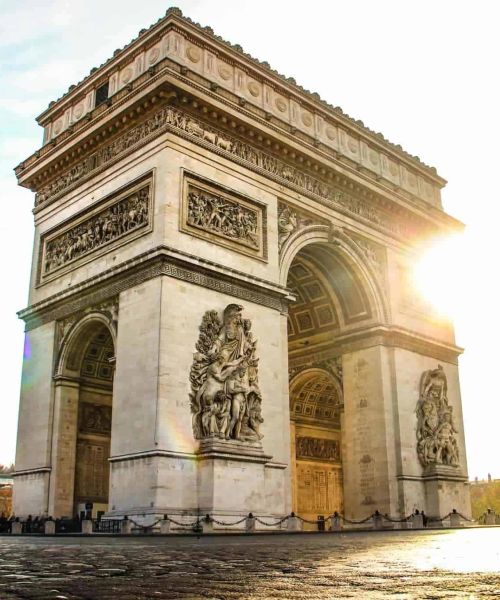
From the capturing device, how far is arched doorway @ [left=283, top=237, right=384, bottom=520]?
2656cm

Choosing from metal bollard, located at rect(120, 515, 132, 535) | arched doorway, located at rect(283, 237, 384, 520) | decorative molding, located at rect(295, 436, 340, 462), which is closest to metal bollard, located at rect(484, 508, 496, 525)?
arched doorway, located at rect(283, 237, 384, 520)

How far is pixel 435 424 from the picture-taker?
27.1m

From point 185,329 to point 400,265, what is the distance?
11.8 m

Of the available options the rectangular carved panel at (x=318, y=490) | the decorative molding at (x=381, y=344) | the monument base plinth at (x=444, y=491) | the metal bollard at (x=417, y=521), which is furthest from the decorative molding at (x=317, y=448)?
the metal bollard at (x=417, y=521)

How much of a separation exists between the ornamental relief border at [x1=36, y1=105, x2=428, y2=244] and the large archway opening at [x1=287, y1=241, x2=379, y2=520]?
6.45 ft

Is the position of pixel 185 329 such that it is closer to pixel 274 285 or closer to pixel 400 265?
pixel 274 285

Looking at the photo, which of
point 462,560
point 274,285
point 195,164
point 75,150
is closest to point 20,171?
point 75,150

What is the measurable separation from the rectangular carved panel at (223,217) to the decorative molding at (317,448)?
33.0ft

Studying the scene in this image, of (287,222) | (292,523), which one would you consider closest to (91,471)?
(292,523)

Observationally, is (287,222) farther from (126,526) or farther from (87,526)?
(87,526)

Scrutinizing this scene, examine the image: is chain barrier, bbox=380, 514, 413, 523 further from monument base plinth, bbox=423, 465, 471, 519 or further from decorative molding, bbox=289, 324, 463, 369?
decorative molding, bbox=289, 324, 463, 369

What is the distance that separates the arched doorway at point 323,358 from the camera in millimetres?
26562

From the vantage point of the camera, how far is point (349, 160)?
2694 cm

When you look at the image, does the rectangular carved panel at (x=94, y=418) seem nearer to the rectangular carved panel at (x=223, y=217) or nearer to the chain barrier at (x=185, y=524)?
the chain barrier at (x=185, y=524)
